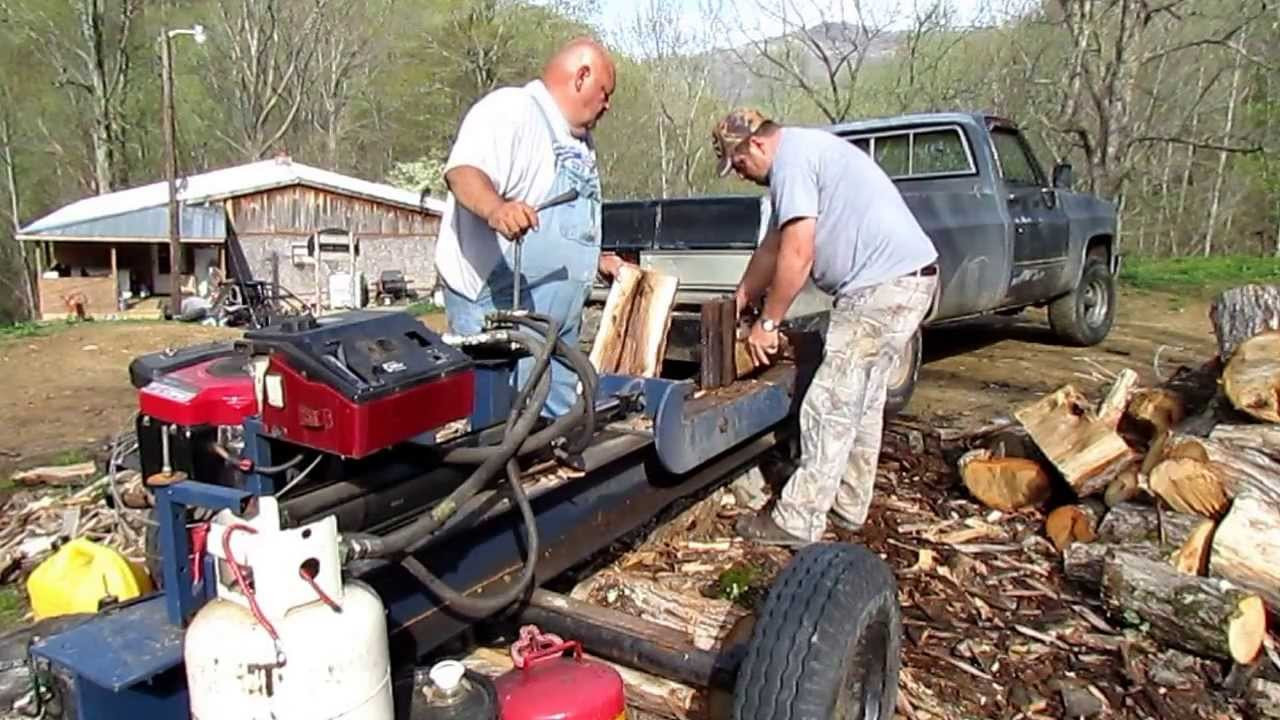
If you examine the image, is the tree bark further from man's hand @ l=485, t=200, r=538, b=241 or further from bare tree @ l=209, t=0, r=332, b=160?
man's hand @ l=485, t=200, r=538, b=241

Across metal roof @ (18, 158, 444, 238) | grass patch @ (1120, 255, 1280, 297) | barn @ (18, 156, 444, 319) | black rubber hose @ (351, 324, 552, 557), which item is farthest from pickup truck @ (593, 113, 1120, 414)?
metal roof @ (18, 158, 444, 238)

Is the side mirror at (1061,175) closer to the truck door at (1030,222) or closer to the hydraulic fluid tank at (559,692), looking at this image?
the truck door at (1030,222)

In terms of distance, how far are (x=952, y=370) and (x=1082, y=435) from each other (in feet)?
10.8

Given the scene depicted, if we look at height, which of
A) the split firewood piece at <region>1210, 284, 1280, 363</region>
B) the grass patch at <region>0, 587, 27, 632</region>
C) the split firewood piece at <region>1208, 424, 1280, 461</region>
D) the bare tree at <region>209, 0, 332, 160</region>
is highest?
the bare tree at <region>209, 0, 332, 160</region>

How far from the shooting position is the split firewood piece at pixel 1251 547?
3330 mm

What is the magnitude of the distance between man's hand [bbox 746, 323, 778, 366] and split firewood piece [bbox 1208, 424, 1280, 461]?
183 centimetres

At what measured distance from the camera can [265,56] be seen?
3766 centimetres

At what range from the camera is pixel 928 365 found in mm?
7949

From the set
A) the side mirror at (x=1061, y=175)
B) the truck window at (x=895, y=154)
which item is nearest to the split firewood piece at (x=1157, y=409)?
the truck window at (x=895, y=154)

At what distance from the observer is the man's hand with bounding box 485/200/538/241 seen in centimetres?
258

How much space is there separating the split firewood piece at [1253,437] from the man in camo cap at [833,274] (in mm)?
1304

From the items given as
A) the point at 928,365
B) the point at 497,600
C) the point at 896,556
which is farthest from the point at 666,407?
the point at 928,365

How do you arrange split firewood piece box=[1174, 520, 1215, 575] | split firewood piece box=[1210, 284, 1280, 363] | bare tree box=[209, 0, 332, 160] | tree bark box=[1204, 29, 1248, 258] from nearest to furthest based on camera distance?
split firewood piece box=[1174, 520, 1215, 575] < split firewood piece box=[1210, 284, 1280, 363] < tree bark box=[1204, 29, 1248, 258] < bare tree box=[209, 0, 332, 160]

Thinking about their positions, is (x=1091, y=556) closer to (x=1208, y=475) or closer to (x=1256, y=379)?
(x=1208, y=475)
